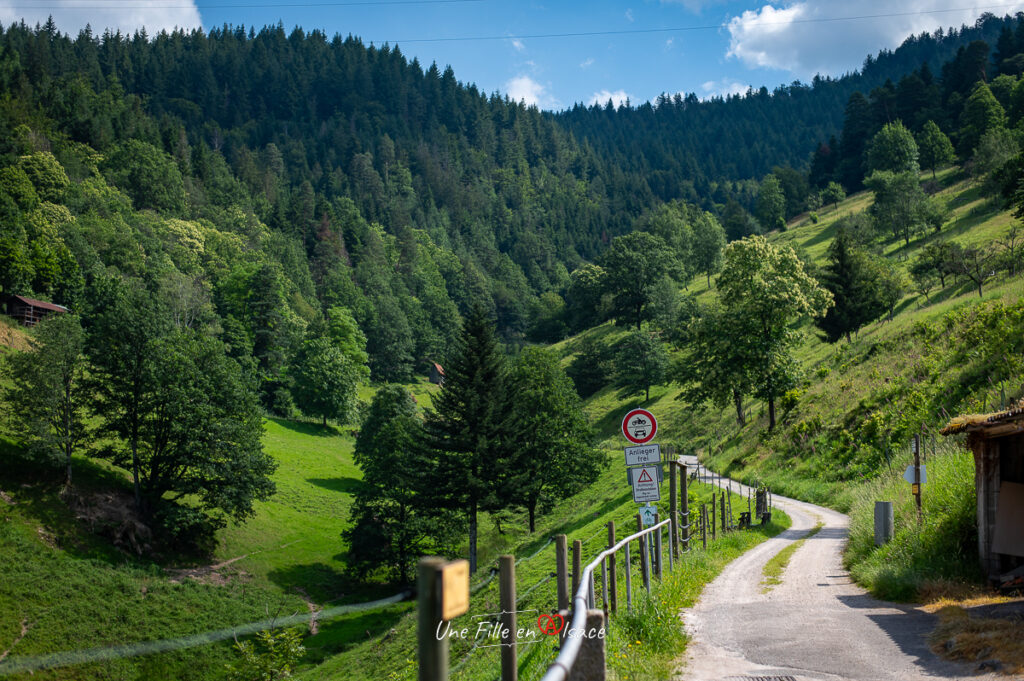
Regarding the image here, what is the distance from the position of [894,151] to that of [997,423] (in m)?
122

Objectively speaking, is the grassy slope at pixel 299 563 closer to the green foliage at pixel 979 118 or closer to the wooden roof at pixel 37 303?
the wooden roof at pixel 37 303

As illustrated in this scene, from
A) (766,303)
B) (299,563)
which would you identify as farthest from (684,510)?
(299,563)

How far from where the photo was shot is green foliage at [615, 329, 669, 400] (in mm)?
82188

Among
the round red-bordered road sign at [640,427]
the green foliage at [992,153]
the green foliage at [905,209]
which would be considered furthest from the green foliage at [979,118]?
the round red-bordered road sign at [640,427]

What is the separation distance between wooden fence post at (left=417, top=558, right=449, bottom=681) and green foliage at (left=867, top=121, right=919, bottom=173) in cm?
12669

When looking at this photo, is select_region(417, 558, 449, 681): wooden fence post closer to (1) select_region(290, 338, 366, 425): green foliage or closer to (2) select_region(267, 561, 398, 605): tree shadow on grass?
(2) select_region(267, 561, 398, 605): tree shadow on grass

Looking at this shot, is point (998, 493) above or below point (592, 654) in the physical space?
below

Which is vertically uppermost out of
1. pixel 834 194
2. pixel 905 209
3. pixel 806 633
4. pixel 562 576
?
pixel 834 194

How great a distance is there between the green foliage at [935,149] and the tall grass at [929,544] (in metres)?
115

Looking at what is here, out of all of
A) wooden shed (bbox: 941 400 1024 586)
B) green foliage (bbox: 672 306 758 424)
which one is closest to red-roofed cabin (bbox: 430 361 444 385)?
green foliage (bbox: 672 306 758 424)

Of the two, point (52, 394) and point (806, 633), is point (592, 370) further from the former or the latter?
point (806, 633)

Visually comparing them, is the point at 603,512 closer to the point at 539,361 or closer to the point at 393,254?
the point at 539,361

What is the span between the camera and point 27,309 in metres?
73.5

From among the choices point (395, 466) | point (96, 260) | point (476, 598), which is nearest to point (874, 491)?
point (476, 598)
